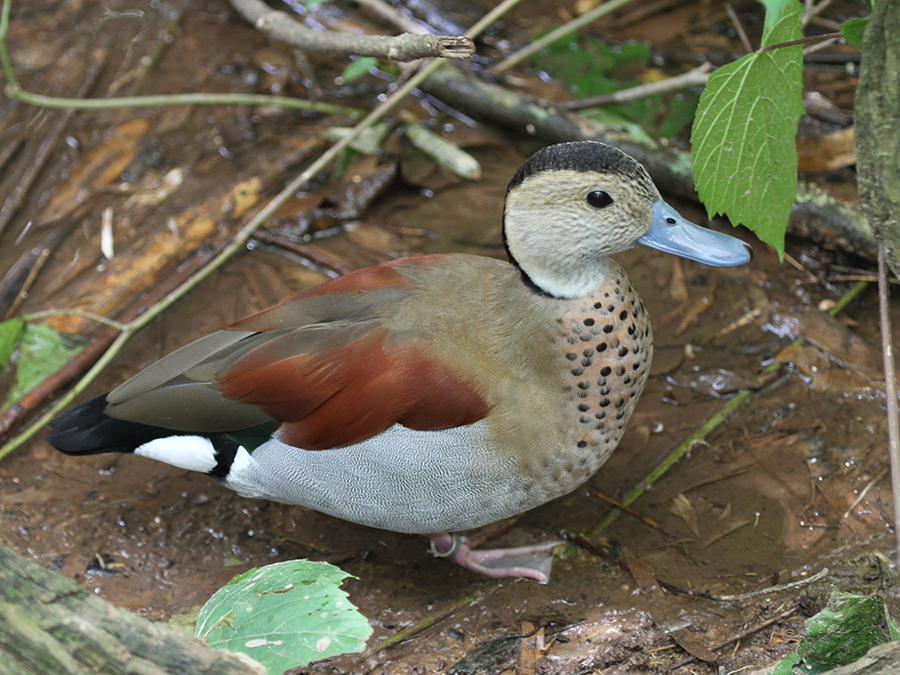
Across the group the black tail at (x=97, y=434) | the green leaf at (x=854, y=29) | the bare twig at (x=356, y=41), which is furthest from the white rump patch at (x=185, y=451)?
the green leaf at (x=854, y=29)

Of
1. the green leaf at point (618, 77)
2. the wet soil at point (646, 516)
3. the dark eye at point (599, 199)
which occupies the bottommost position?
the wet soil at point (646, 516)

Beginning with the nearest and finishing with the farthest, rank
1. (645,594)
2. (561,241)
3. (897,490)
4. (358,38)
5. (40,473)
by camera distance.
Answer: (897,490)
(561,241)
(645,594)
(358,38)
(40,473)

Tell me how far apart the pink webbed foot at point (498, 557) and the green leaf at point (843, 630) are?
100 cm

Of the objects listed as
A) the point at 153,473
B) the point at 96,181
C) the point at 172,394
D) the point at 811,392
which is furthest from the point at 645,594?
the point at 96,181

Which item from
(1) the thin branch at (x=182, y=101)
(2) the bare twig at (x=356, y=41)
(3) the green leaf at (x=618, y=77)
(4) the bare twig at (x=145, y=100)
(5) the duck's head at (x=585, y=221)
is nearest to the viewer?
(2) the bare twig at (x=356, y=41)

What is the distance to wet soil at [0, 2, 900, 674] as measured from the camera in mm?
2433

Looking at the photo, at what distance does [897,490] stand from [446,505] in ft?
4.09

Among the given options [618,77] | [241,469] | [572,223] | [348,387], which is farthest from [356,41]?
[618,77]

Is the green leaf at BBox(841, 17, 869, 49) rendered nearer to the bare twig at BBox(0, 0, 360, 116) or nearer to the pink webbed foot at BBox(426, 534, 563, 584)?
the pink webbed foot at BBox(426, 534, 563, 584)

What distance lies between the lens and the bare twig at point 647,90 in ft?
12.4

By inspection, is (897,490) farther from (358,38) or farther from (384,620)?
(358,38)

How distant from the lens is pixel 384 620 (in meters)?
2.58

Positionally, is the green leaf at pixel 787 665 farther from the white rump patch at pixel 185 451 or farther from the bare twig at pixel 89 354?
the bare twig at pixel 89 354

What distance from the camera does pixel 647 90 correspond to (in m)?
3.94
